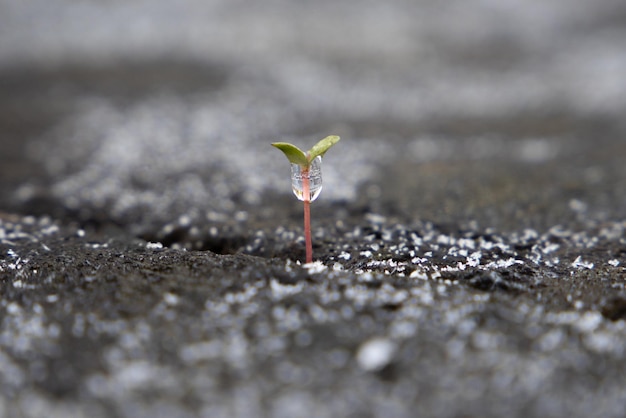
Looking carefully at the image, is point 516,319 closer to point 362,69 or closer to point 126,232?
point 126,232

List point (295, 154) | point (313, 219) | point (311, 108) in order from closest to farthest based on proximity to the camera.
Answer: point (295, 154)
point (313, 219)
point (311, 108)

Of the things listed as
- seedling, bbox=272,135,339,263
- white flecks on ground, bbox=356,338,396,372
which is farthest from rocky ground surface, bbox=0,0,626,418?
seedling, bbox=272,135,339,263

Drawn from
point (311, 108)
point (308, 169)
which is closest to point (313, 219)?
point (308, 169)

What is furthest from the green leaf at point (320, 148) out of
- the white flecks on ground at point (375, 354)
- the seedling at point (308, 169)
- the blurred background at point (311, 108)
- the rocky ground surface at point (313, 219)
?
the blurred background at point (311, 108)

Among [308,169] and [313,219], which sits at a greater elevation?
[308,169]

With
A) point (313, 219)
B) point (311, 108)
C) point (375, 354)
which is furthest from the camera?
point (311, 108)

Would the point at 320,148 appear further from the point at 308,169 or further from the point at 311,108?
the point at 311,108

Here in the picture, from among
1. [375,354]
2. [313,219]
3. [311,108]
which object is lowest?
[375,354]
